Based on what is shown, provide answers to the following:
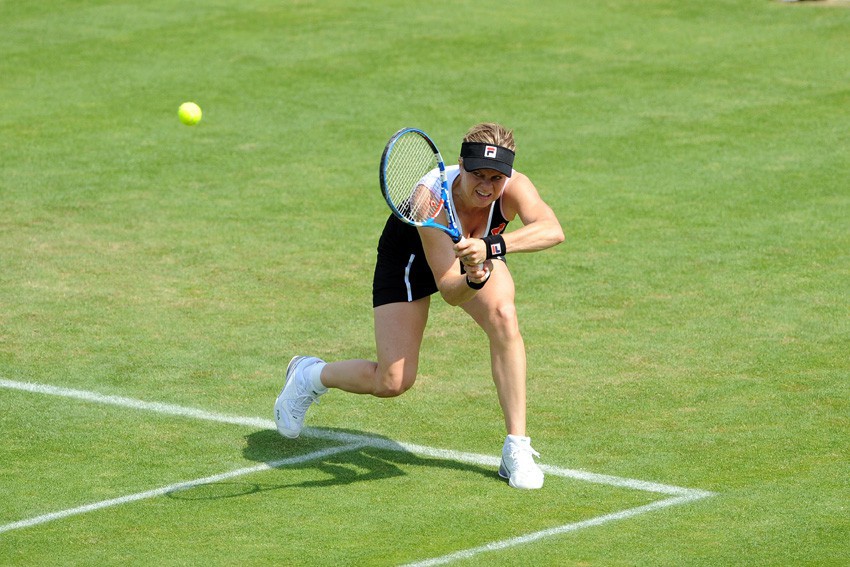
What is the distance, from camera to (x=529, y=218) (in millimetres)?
8289

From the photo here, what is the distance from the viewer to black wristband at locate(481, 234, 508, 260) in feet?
25.4

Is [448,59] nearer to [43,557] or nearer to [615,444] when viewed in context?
[615,444]

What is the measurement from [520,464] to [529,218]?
1433 mm

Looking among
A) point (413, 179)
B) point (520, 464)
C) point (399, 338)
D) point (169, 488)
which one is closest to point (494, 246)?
point (413, 179)

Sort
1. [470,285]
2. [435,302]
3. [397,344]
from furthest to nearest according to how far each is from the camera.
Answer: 1. [435,302]
2. [397,344]
3. [470,285]

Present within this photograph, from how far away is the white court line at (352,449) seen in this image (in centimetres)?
742

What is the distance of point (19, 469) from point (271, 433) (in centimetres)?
163

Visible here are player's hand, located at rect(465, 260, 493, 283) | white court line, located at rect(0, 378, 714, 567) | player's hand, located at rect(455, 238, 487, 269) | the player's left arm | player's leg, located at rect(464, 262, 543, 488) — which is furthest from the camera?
player's leg, located at rect(464, 262, 543, 488)

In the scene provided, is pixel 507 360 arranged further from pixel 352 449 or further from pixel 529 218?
pixel 352 449

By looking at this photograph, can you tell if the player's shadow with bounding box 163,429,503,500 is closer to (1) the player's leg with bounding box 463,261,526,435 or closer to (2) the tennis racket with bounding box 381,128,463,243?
(1) the player's leg with bounding box 463,261,526,435

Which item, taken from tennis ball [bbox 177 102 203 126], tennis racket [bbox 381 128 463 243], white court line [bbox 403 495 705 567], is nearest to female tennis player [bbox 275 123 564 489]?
tennis racket [bbox 381 128 463 243]

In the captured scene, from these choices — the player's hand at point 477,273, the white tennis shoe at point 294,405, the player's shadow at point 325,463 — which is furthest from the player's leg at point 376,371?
the player's hand at point 477,273

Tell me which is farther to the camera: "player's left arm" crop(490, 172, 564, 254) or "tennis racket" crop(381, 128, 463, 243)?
"player's left arm" crop(490, 172, 564, 254)

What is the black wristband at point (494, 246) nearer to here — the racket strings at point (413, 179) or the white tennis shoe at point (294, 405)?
the racket strings at point (413, 179)
